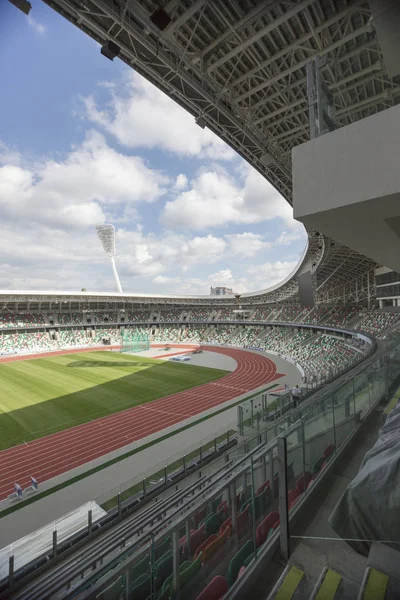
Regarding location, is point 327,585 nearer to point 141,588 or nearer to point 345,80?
point 141,588

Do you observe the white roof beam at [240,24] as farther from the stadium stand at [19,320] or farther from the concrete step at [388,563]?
the stadium stand at [19,320]

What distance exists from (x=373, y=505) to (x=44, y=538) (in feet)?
27.8

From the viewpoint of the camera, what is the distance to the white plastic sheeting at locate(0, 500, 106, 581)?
6.91m

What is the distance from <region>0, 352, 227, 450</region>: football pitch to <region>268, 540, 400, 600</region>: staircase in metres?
15.2

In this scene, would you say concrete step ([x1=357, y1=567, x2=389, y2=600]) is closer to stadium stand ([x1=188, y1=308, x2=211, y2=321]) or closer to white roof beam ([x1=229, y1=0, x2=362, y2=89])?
white roof beam ([x1=229, y1=0, x2=362, y2=89])

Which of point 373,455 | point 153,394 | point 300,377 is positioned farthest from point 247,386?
point 373,455

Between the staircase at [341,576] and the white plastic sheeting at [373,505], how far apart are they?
7.6 inches

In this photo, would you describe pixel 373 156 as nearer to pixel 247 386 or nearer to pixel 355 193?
pixel 355 193

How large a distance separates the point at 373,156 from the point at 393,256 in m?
3.57

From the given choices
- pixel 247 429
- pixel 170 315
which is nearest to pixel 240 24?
pixel 247 429

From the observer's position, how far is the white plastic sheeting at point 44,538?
272 inches

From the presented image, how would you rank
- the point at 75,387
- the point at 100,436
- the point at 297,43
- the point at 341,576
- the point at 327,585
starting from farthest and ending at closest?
the point at 75,387
the point at 100,436
the point at 297,43
the point at 341,576
the point at 327,585

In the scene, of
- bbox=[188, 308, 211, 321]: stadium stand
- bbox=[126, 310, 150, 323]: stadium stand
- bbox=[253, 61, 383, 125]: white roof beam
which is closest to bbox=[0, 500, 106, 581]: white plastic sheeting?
bbox=[253, 61, 383, 125]: white roof beam

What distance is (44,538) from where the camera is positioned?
7520mm
